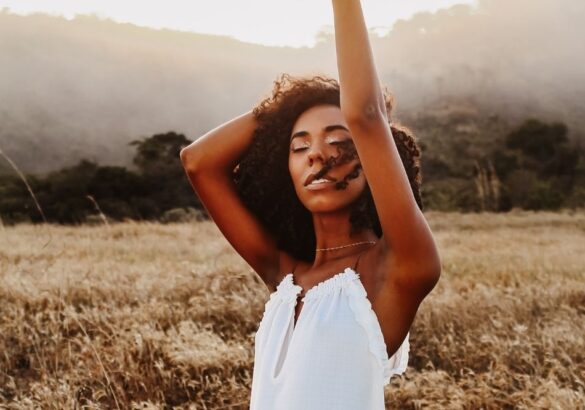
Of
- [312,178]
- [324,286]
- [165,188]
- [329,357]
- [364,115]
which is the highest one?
[364,115]

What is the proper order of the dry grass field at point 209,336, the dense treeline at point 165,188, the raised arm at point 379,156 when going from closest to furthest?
1. the raised arm at point 379,156
2. the dry grass field at point 209,336
3. the dense treeline at point 165,188

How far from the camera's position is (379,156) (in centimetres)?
144

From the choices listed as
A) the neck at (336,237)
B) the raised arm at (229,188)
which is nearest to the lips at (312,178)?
the neck at (336,237)

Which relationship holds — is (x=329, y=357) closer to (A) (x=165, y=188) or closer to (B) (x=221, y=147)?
(B) (x=221, y=147)

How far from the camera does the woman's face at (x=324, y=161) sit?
1.68 m

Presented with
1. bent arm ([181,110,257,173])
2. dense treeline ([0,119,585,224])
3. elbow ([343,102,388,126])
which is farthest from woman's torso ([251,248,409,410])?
dense treeline ([0,119,585,224])

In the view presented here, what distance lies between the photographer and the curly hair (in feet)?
6.18

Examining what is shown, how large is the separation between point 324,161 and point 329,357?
0.45m

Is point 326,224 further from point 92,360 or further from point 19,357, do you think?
point 19,357

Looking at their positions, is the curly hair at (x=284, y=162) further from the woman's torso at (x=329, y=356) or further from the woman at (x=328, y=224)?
the woman's torso at (x=329, y=356)

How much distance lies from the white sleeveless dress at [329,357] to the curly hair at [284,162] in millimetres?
302

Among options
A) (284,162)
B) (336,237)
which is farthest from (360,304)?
(284,162)

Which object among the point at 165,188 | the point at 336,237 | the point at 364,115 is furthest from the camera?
the point at 165,188

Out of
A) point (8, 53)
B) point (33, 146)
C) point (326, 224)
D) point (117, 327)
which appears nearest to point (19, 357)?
point (117, 327)
